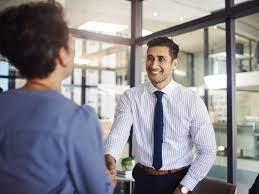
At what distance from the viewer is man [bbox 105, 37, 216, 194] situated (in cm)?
213

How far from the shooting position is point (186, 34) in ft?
12.9

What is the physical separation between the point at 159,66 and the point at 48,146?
1554 mm

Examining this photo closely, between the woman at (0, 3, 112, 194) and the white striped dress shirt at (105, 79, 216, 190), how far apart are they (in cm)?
122

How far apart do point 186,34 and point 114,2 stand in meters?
1.19

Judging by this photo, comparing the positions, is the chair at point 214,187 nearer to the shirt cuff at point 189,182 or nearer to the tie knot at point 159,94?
the shirt cuff at point 189,182

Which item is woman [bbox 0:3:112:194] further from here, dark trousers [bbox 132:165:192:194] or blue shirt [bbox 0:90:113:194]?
dark trousers [bbox 132:165:192:194]

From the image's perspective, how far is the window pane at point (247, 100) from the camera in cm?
327

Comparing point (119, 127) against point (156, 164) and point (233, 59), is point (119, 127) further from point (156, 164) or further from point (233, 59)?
point (233, 59)

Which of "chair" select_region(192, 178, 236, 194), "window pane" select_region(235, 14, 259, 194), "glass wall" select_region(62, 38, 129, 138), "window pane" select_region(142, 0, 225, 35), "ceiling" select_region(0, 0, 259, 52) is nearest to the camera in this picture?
"chair" select_region(192, 178, 236, 194)

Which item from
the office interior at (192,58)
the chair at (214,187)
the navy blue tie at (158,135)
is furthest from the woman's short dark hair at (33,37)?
the chair at (214,187)

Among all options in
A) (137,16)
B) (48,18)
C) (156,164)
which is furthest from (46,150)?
(137,16)

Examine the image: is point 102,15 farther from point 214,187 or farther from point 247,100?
point 214,187

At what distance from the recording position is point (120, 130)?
2.23m

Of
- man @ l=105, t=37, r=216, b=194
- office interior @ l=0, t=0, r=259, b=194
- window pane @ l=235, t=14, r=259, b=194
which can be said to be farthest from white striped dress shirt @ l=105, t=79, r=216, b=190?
window pane @ l=235, t=14, r=259, b=194
